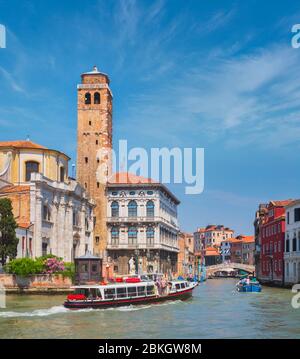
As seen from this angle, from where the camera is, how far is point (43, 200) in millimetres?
51281

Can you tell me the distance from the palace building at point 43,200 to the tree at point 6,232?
3.03m

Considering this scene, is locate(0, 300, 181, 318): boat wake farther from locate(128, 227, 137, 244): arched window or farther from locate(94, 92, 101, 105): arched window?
locate(94, 92, 101, 105): arched window

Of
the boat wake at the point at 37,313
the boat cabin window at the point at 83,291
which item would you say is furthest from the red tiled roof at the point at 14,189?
the boat wake at the point at 37,313

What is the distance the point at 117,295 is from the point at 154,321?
22.5ft

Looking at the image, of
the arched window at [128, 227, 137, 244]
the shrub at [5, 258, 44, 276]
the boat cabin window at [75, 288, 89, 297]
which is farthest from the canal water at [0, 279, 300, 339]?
the arched window at [128, 227, 137, 244]

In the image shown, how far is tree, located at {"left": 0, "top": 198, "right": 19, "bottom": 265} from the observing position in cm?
4325

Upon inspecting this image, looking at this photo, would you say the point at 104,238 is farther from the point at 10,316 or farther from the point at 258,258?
the point at 10,316

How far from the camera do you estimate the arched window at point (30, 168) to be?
55.4m

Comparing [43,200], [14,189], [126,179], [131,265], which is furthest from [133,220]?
[14,189]

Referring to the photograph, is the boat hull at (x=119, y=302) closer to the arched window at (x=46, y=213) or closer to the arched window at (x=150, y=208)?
the arched window at (x=46, y=213)

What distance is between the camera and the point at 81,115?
6800 cm
